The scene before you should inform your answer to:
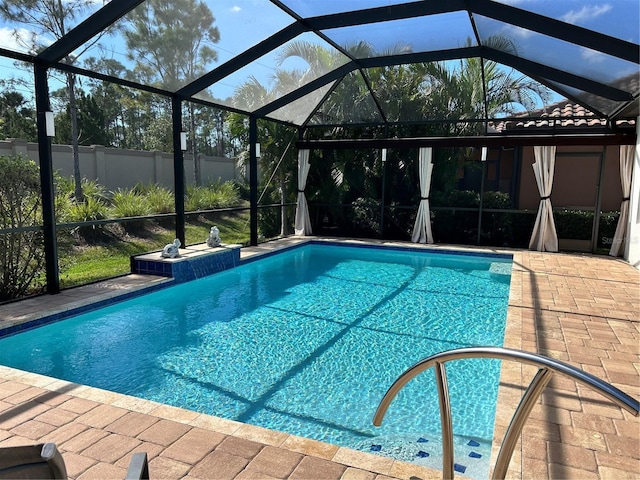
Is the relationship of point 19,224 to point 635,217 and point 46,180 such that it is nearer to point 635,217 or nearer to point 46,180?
point 46,180

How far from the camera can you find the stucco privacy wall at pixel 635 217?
793 cm

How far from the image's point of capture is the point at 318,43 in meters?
7.54

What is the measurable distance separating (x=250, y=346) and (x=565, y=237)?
865 centimetres

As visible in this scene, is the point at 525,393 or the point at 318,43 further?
the point at 318,43

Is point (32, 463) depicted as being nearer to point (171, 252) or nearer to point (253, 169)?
point (171, 252)

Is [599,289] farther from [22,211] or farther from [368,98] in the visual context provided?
[22,211]

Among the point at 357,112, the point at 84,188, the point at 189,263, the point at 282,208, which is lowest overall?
the point at 189,263

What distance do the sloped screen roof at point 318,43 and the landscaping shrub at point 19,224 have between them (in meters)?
1.39

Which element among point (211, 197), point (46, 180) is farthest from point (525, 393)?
point (211, 197)

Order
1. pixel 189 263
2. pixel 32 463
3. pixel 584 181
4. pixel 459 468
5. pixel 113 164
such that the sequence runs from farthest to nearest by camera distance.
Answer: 1. pixel 113 164
2. pixel 584 181
3. pixel 189 263
4. pixel 459 468
5. pixel 32 463

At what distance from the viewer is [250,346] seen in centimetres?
468

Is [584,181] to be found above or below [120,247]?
above

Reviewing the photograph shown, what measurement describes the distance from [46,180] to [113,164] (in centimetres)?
839

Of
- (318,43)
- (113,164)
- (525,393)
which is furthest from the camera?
(113,164)
